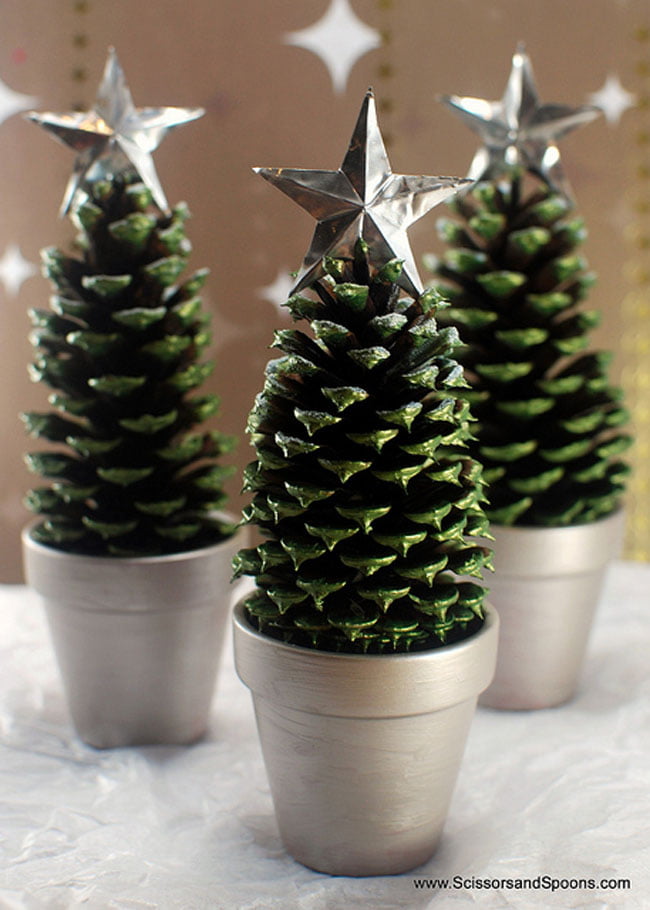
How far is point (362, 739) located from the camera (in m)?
0.51

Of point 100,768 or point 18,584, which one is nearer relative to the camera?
point 100,768

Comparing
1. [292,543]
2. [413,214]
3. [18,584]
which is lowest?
[18,584]

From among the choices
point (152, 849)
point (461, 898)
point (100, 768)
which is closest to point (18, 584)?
point (100, 768)

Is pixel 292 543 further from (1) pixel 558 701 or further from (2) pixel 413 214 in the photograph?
(1) pixel 558 701

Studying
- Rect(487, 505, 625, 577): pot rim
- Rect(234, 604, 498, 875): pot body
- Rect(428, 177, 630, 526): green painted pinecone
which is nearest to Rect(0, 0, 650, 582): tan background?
Rect(428, 177, 630, 526): green painted pinecone

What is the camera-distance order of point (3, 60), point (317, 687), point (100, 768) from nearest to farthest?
point (317, 687)
point (100, 768)
point (3, 60)

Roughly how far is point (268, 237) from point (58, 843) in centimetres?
58

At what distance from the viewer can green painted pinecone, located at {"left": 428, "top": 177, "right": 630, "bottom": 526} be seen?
27.9 inches

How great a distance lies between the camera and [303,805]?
20.9 inches

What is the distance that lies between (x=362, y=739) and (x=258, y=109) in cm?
63

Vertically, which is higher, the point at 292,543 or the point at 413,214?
the point at 413,214

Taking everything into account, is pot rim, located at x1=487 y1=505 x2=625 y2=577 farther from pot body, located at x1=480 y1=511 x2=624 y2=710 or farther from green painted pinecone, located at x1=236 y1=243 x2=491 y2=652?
green painted pinecone, located at x1=236 y1=243 x2=491 y2=652

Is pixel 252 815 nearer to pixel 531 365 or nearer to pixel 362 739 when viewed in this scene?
pixel 362 739

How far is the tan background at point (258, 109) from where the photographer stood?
903 millimetres
